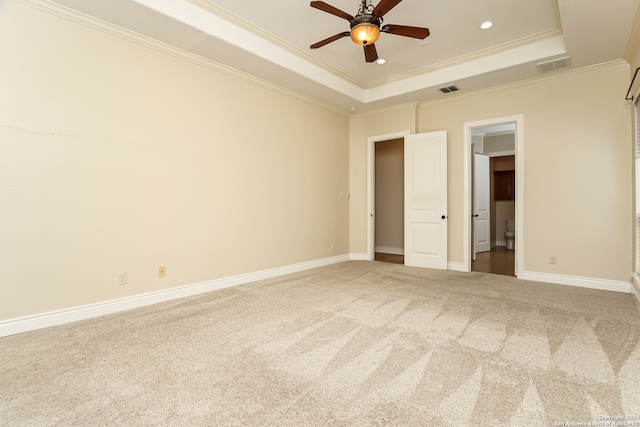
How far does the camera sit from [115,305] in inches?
123

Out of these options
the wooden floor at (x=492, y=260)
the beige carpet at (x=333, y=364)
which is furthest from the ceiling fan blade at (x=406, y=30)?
the wooden floor at (x=492, y=260)

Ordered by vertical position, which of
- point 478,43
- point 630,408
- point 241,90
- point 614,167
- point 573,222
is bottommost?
point 630,408

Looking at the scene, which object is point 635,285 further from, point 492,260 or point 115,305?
point 115,305

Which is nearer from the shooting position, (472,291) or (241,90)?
(472,291)

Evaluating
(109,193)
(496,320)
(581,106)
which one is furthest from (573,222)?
(109,193)

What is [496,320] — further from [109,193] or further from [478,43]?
[109,193]

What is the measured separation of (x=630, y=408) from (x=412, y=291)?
7.54 feet

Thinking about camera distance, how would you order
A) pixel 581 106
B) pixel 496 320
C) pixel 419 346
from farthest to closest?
pixel 581 106 < pixel 496 320 < pixel 419 346

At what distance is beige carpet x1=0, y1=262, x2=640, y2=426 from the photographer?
158 cm

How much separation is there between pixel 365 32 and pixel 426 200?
10.9 ft

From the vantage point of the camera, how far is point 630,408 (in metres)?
1.60

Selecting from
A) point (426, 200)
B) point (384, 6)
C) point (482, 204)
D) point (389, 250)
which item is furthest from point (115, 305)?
point (482, 204)

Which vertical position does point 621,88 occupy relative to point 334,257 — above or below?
above

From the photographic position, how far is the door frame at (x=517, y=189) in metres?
4.54
